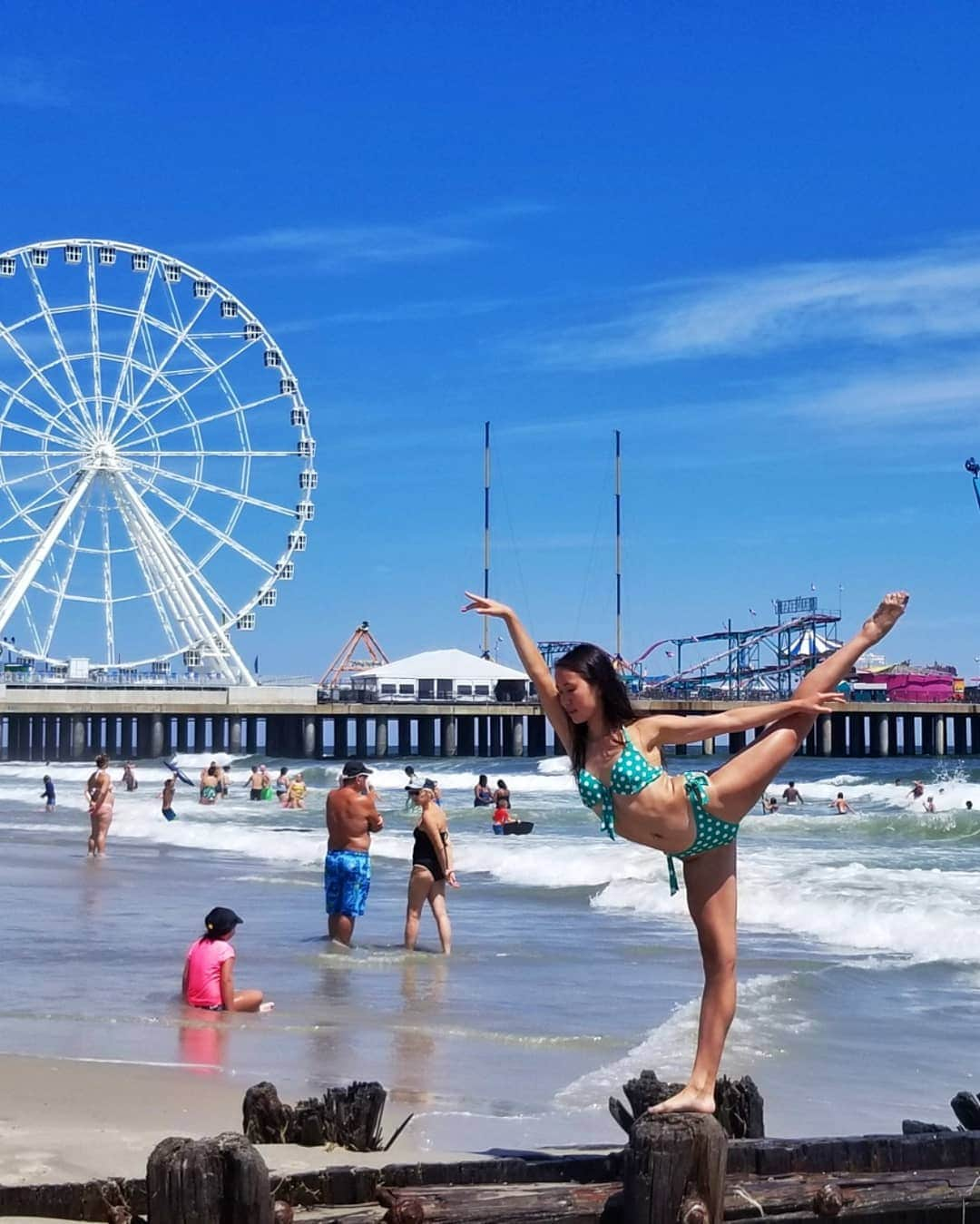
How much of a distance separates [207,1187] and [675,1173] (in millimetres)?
1061

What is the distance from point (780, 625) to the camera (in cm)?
8806

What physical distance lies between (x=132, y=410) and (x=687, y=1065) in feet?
160

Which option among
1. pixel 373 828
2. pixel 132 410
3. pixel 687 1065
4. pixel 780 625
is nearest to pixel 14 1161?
pixel 687 1065

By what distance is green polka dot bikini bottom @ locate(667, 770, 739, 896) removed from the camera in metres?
4.35

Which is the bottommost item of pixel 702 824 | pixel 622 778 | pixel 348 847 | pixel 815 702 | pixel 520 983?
pixel 520 983

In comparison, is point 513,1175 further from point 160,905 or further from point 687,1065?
point 160,905

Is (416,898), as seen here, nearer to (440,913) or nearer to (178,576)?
(440,913)

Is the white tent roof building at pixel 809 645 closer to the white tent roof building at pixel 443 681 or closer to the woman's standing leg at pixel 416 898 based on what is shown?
the white tent roof building at pixel 443 681

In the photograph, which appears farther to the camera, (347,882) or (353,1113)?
(347,882)

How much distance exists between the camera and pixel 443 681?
75125mm

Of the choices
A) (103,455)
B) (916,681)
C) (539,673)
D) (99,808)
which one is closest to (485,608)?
(539,673)

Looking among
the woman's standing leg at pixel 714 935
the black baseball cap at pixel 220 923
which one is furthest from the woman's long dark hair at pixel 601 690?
the black baseball cap at pixel 220 923

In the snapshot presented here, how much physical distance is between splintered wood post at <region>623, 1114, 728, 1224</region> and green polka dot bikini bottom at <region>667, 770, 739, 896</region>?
30.9 inches

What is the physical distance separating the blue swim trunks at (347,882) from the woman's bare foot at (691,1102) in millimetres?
7566
